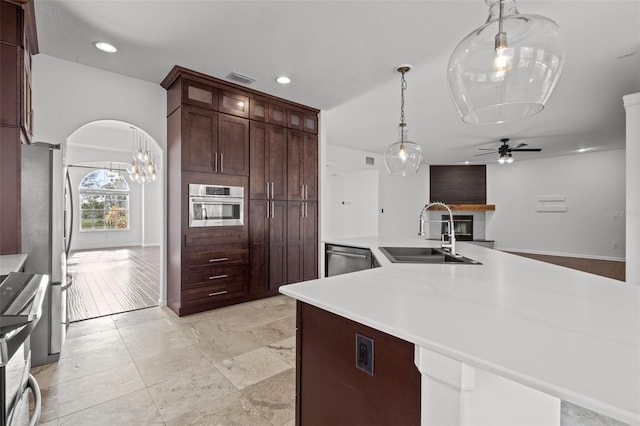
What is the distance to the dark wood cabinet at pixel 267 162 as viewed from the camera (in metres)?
3.89

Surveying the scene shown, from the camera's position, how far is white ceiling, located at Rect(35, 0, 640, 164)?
2285 mm

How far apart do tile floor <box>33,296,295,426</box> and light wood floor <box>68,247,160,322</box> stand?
448mm

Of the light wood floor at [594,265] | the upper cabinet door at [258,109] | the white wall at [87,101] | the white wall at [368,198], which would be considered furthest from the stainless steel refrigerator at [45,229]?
the light wood floor at [594,265]

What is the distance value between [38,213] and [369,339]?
2637 mm

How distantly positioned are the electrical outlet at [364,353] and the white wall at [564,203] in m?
9.52

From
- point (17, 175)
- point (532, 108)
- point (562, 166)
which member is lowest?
point (17, 175)

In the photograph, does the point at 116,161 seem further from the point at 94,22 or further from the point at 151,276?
the point at 94,22

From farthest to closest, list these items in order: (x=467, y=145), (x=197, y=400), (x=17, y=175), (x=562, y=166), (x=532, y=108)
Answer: (x=562, y=166)
(x=467, y=145)
(x=17, y=175)
(x=197, y=400)
(x=532, y=108)

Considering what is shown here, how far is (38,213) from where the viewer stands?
7.36ft

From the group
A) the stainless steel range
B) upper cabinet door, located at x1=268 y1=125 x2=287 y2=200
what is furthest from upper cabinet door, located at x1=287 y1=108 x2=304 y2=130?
the stainless steel range

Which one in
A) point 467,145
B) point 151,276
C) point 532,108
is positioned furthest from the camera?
point 467,145

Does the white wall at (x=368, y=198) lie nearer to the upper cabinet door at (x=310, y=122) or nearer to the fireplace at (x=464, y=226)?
the fireplace at (x=464, y=226)

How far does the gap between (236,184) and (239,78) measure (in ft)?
4.11

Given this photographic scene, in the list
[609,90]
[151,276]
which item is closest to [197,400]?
[151,276]
